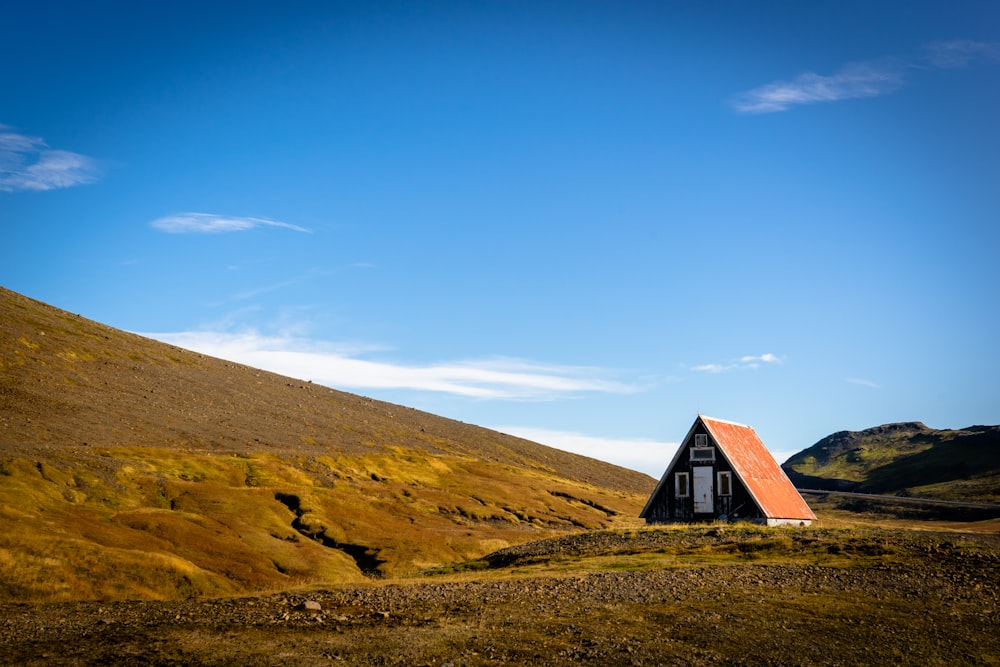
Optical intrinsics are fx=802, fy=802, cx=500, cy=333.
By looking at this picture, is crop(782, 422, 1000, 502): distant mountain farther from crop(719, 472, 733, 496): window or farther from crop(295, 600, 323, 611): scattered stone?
crop(295, 600, 323, 611): scattered stone

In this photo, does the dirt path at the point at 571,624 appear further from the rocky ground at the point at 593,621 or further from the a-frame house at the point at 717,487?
the a-frame house at the point at 717,487

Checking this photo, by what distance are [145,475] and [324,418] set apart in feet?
256

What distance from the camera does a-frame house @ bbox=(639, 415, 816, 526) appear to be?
53.7 metres

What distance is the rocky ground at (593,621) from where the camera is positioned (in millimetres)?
19047

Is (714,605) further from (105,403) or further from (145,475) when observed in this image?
(105,403)

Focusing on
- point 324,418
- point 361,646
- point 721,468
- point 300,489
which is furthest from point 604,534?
point 324,418

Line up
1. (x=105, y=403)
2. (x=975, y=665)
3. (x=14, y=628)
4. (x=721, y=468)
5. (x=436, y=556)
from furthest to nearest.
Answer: (x=105, y=403)
(x=436, y=556)
(x=721, y=468)
(x=14, y=628)
(x=975, y=665)

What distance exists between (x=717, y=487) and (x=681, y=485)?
103 inches

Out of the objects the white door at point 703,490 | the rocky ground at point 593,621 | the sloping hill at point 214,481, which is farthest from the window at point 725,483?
the sloping hill at point 214,481

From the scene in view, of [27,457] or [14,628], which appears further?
[27,457]

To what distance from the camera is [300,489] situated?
8150 centimetres

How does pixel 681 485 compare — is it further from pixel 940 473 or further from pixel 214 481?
pixel 940 473

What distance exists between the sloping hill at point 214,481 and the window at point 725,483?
22955 millimetres

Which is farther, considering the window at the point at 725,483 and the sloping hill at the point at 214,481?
the window at the point at 725,483
